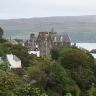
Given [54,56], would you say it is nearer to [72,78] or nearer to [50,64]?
[72,78]

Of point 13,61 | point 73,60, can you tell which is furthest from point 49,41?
point 13,61

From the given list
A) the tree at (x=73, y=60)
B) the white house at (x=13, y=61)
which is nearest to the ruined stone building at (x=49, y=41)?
the tree at (x=73, y=60)

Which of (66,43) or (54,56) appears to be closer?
(54,56)

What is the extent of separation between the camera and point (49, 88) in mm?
39438

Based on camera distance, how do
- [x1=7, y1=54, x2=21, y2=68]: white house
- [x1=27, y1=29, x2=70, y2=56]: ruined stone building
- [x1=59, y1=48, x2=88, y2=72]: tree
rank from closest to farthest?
[x1=7, y1=54, x2=21, y2=68]: white house
[x1=59, y1=48, x2=88, y2=72]: tree
[x1=27, y1=29, x2=70, y2=56]: ruined stone building

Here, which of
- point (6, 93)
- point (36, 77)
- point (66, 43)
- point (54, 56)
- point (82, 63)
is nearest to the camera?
point (6, 93)

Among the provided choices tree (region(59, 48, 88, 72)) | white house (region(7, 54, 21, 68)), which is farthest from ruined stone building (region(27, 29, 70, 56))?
white house (region(7, 54, 21, 68))

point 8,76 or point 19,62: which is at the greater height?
point 8,76

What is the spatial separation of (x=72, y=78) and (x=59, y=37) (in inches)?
1578

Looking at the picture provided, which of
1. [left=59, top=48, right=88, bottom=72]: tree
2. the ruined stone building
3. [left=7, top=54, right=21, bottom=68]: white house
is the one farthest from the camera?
the ruined stone building

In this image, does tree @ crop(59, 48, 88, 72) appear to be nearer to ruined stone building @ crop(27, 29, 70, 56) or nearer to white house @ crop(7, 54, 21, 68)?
white house @ crop(7, 54, 21, 68)

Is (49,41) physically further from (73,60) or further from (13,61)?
(13,61)

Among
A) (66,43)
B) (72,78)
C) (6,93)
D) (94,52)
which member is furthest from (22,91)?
(94,52)

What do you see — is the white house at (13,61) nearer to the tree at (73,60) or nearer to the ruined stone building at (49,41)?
the tree at (73,60)
